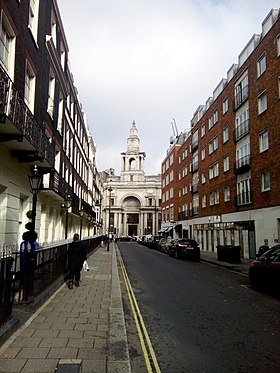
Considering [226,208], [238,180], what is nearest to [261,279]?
[238,180]

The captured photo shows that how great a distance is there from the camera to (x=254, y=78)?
23828mm

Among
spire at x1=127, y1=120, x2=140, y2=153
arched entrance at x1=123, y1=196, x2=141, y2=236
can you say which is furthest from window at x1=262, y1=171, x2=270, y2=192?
spire at x1=127, y1=120, x2=140, y2=153

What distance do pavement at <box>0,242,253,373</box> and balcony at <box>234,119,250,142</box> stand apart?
2019cm

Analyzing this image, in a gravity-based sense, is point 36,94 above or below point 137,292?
above

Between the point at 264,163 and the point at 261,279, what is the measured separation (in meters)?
12.7

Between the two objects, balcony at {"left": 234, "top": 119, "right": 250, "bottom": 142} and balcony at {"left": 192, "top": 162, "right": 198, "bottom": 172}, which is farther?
balcony at {"left": 192, "top": 162, "right": 198, "bottom": 172}

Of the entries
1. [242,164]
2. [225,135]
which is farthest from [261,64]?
[225,135]

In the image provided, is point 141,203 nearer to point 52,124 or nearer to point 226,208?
point 226,208

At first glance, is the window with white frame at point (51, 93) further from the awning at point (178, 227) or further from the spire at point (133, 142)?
the spire at point (133, 142)

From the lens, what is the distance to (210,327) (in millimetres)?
6398

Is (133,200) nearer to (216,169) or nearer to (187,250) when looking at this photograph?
(216,169)

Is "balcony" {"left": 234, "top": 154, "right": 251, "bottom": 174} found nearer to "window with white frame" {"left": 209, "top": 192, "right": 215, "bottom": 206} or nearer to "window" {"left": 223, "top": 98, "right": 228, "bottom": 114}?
"window" {"left": 223, "top": 98, "right": 228, "bottom": 114}

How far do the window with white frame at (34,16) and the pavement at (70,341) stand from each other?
35.1 feet

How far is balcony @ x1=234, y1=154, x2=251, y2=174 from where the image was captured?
24.5 m
